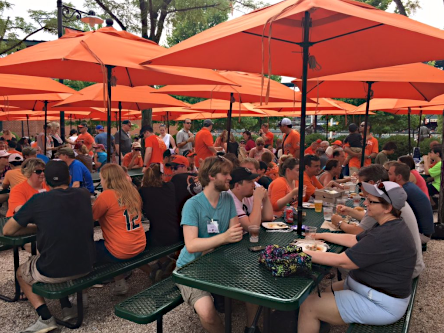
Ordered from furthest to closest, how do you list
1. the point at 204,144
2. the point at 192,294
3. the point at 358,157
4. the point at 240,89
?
the point at 358,157 → the point at 204,144 → the point at 240,89 → the point at 192,294

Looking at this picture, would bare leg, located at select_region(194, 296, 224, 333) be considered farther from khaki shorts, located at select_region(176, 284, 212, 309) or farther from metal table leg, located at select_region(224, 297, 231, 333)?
metal table leg, located at select_region(224, 297, 231, 333)

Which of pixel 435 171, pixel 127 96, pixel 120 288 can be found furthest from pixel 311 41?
pixel 435 171

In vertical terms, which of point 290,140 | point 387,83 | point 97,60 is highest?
point 387,83

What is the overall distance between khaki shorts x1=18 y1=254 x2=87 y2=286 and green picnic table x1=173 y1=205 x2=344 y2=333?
134 cm

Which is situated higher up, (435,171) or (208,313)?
(435,171)

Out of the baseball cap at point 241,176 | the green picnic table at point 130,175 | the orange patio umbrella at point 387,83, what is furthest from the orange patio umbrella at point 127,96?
the baseball cap at point 241,176

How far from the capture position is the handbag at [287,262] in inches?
97.5

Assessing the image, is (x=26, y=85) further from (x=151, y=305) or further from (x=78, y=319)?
(x=151, y=305)

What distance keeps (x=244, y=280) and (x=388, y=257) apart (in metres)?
1.01

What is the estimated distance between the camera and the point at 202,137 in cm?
832

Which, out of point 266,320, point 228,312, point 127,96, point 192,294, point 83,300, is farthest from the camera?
point 127,96

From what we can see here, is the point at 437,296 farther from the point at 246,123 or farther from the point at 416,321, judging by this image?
the point at 246,123

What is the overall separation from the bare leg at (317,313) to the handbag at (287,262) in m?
0.35

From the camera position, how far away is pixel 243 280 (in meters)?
2.42
